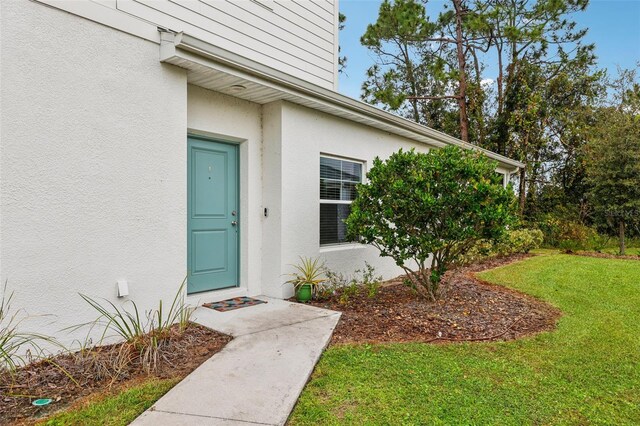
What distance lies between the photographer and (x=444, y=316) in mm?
4879

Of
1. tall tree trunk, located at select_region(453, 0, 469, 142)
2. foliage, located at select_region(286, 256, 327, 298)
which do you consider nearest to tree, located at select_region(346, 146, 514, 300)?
foliage, located at select_region(286, 256, 327, 298)

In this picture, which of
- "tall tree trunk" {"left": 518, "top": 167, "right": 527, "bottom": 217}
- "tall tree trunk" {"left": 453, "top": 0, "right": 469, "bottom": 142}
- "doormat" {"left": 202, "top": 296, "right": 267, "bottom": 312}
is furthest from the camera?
"tall tree trunk" {"left": 453, "top": 0, "right": 469, "bottom": 142}

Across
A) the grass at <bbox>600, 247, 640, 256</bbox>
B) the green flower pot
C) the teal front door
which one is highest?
the teal front door

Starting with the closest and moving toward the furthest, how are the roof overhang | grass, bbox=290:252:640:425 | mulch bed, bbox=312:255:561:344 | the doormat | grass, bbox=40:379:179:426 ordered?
grass, bbox=40:379:179:426, grass, bbox=290:252:640:425, the roof overhang, mulch bed, bbox=312:255:561:344, the doormat

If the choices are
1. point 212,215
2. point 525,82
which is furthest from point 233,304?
point 525,82

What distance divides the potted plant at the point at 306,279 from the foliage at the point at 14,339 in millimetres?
3087

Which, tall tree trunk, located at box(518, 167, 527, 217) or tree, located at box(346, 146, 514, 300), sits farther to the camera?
tall tree trunk, located at box(518, 167, 527, 217)

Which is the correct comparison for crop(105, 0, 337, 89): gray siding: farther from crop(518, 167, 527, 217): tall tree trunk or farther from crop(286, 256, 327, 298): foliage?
crop(518, 167, 527, 217): tall tree trunk

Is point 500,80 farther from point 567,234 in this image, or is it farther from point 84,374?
point 84,374

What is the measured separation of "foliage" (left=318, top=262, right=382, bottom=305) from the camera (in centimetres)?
579

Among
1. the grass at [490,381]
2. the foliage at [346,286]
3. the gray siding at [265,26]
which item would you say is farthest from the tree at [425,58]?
the grass at [490,381]

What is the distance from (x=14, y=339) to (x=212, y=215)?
2608 mm

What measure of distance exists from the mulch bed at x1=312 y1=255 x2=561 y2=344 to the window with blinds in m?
1.22

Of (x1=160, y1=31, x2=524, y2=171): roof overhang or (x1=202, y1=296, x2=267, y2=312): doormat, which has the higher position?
(x1=160, y1=31, x2=524, y2=171): roof overhang
